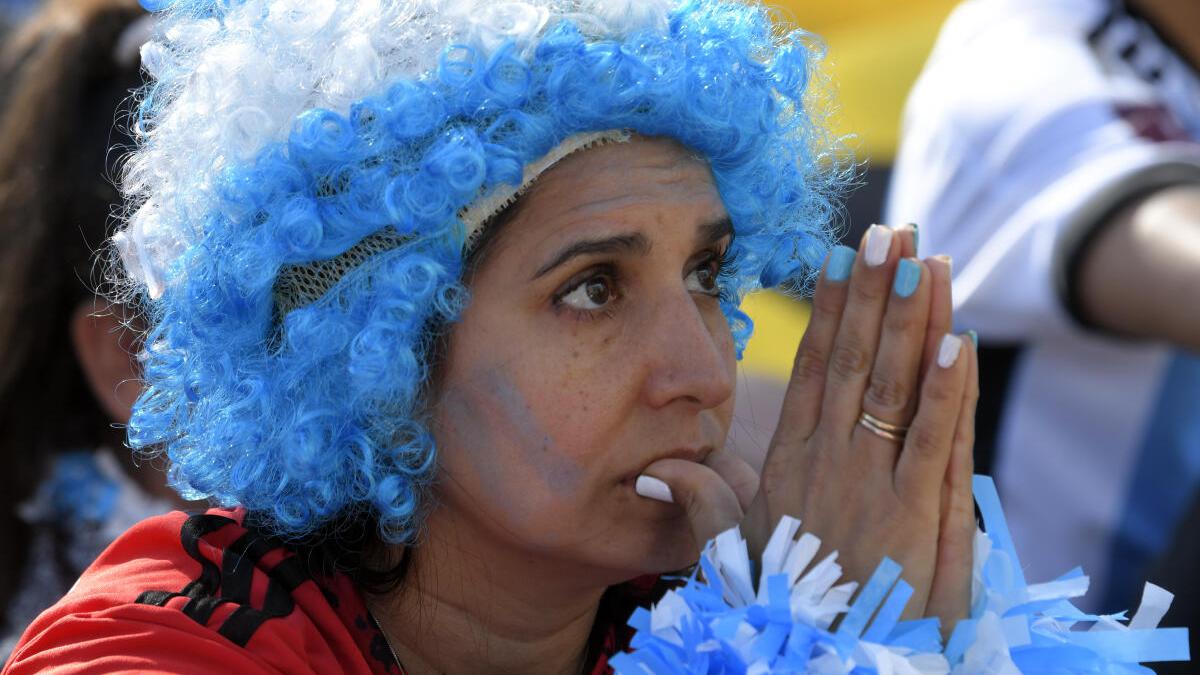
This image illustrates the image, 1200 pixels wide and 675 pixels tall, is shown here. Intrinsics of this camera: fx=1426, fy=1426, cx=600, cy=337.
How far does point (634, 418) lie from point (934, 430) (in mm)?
435

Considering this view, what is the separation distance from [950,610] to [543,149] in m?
0.86

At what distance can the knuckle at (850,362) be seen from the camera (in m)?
1.91

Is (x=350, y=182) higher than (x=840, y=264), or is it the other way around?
(x=840, y=264)

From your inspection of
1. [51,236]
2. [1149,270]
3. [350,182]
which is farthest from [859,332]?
[51,236]

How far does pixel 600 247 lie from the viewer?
2.06 meters

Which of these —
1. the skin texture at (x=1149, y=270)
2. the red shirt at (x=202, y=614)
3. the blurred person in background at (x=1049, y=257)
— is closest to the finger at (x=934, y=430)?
the red shirt at (x=202, y=614)

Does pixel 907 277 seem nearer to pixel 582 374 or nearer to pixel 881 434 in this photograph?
pixel 881 434

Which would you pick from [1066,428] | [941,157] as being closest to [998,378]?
[1066,428]

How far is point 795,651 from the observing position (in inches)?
69.8

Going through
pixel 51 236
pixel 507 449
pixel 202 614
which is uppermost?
pixel 507 449

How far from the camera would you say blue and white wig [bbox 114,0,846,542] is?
2.01 metres

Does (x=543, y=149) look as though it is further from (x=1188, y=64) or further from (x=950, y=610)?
(x=1188, y=64)

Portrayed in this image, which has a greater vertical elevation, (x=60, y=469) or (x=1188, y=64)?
(x=1188, y=64)

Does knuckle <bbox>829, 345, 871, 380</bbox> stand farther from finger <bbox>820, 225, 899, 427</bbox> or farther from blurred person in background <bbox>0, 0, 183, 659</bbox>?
blurred person in background <bbox>0, 0, 183, 659</bbox>
